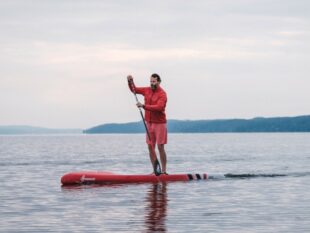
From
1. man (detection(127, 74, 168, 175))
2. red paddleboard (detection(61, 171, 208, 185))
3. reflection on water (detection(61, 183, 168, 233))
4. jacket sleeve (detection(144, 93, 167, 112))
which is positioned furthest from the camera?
red paddleboard (detection(61, 171, 208, 185))

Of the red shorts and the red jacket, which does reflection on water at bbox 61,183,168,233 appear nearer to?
the red shorts

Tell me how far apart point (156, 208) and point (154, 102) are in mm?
5273

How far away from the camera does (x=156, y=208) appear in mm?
11422

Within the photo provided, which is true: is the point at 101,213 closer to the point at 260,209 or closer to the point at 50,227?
the point at 50,227

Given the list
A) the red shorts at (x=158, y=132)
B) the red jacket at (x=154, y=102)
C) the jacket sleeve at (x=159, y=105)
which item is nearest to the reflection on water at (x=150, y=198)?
the red shorts at (x=158, y=132)

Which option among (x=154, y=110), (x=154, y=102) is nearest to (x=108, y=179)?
(x=154, y=110)

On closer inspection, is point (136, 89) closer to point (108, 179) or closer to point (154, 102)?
point (154, 102)

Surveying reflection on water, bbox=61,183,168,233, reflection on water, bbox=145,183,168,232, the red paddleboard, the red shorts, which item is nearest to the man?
the red shorts

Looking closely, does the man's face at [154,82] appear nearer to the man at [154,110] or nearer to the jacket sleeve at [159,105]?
the man at [154,110]

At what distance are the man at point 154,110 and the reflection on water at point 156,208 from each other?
Answer: 1121 mm

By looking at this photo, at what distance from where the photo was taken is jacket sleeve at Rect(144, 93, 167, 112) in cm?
1612

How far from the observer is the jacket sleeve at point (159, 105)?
1612 cm

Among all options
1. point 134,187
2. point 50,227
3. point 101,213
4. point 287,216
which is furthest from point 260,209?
point 134,187

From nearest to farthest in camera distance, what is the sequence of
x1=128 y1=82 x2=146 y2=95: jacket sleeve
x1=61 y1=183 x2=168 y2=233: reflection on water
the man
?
x1=61 y1=183 x2=168 y2=233: reflection on water < the man < x1=128 y1=82 x2=146 y2=95: jacket sleeve
